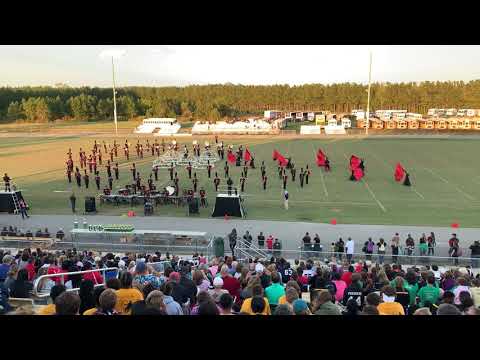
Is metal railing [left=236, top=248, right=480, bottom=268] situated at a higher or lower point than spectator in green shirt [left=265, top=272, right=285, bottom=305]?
lower

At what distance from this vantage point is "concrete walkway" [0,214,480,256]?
1554 cm

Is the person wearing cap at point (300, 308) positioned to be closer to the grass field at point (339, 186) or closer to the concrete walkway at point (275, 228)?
the concrete walkway at point (275, 228)

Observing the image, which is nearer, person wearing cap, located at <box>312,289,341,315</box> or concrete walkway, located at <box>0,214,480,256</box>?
person wearing cap, located at <box>312,289,341,315</box>

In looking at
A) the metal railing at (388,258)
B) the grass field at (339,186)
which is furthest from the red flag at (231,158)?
the metal railing at (388,258)

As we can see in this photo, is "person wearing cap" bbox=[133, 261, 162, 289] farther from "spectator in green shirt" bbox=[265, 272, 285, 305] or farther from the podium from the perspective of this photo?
the podium

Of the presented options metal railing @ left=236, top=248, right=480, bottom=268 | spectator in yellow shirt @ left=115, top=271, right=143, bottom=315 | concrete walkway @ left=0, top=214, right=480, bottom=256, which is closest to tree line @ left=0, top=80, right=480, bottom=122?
concrete walkway @ left=0, top=214, right=480, bottom=256

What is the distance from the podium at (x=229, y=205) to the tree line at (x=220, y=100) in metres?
73.1

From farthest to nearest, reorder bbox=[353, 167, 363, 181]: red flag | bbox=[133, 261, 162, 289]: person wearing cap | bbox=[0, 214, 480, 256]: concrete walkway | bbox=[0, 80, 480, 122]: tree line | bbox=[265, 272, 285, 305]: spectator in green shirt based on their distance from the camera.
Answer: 1. bbox=[0, 80, 480, 122]: tree line
2. bbox=[353, 167, 363, 181]: red flag
3. bbox=[0, 214, 480, 256]: concrete walkway
4. bbox=[133, 261, 162, 289]: person wearing cap
5. bbox=[265, 272, 285, 305]: spectator in green shirt

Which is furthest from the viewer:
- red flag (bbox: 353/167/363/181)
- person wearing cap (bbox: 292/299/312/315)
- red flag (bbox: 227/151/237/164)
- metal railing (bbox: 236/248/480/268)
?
red flag (bbox: 227/151/237/164)

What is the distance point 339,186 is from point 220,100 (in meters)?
85.4

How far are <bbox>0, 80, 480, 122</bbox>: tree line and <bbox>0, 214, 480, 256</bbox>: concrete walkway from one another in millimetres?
73421

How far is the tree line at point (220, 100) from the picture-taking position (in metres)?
91.1

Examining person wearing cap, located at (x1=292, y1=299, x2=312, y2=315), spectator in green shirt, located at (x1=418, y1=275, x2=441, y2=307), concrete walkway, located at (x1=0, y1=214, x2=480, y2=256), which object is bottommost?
concrete walkway, located at (x1=0, y1=214, x2=480, y2=256)
